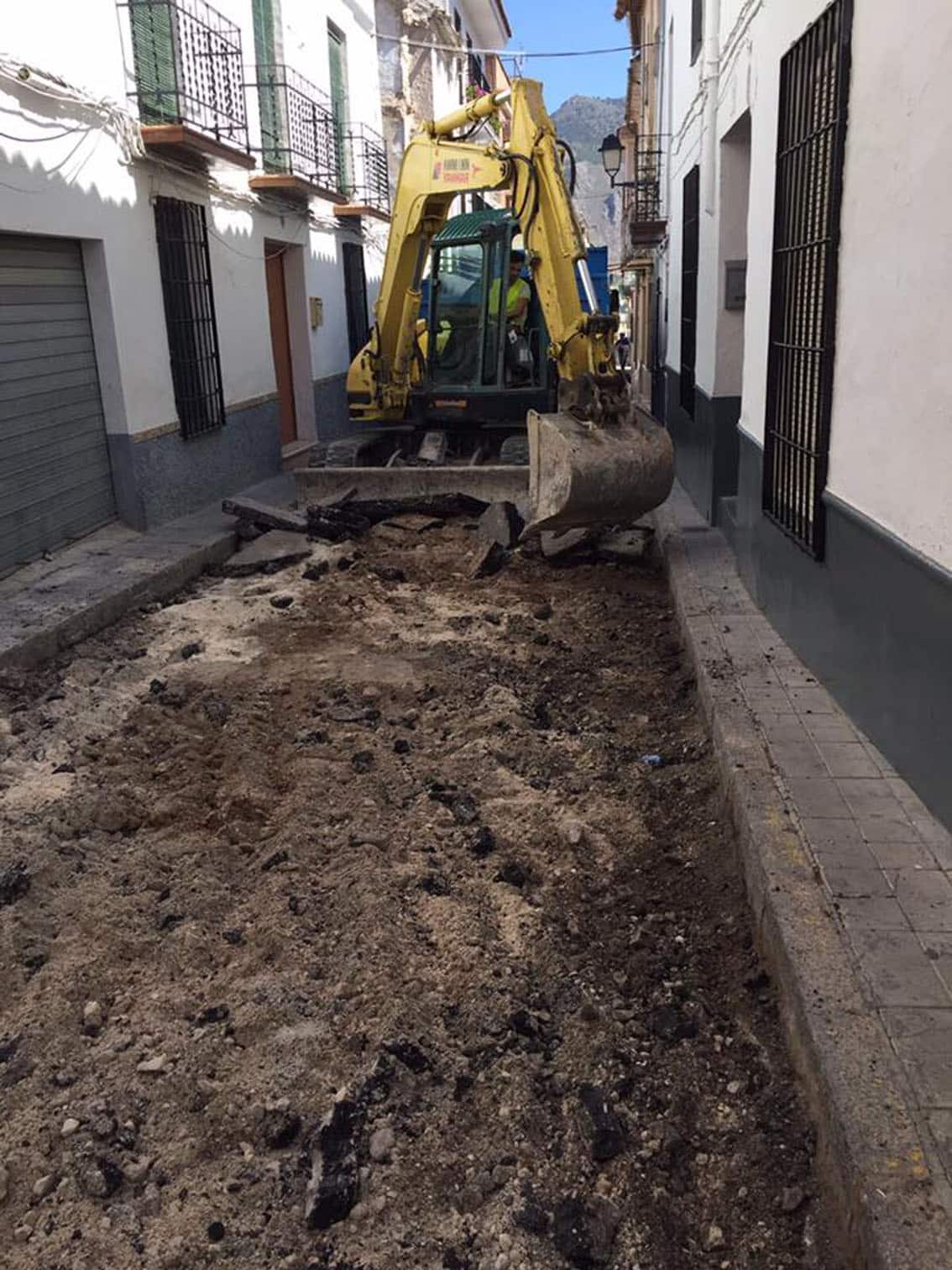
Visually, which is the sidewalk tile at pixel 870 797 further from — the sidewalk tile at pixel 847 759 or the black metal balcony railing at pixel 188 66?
the black metal balcony railing at pixel 188 66

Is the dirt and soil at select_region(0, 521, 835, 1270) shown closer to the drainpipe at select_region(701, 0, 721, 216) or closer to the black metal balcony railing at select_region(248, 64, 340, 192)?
the drainpipe at select_region(701, 0, 721, 216)

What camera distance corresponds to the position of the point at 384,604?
23.8 ft

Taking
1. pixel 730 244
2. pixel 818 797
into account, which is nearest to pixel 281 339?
pixel 730 244

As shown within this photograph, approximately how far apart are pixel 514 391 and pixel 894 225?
21.9ft

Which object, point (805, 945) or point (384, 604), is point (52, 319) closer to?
point (384, 604)

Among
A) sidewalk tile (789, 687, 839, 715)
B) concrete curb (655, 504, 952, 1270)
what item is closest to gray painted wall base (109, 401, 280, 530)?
sidewalk tile (789, 687, 839, 715)

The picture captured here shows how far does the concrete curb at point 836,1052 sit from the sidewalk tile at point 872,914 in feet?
0.15

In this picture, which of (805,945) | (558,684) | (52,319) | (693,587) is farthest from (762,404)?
(52,319)

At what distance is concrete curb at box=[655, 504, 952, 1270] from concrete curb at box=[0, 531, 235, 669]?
163 inches

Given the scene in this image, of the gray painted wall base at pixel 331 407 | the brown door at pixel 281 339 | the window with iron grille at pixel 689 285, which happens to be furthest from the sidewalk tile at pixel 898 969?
the gray painted wall base at pixel 331 407

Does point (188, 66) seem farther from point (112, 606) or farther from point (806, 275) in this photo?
point (806, 275)

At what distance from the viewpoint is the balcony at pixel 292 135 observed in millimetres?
11734

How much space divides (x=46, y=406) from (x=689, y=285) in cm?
613

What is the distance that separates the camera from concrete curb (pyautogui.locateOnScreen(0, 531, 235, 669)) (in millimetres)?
6102
